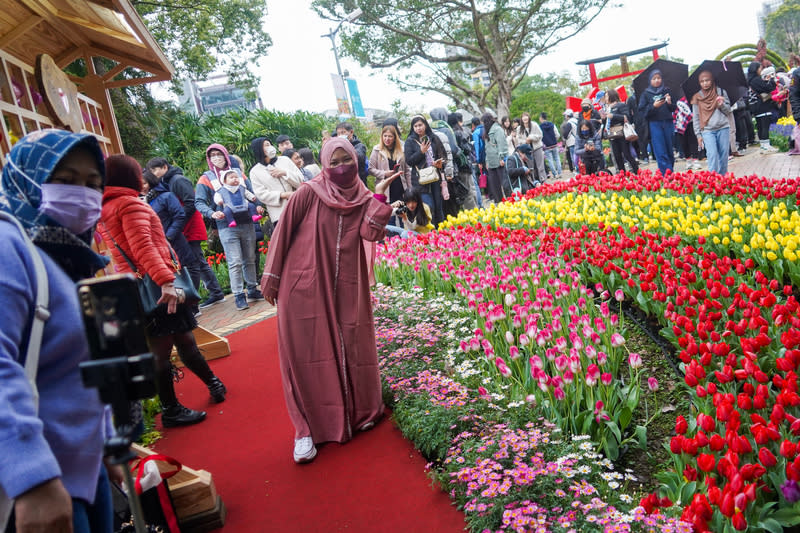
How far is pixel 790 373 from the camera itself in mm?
2301

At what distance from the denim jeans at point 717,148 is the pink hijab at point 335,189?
752 cm

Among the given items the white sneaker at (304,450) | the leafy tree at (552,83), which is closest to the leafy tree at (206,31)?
the white sneaker at (304,450)

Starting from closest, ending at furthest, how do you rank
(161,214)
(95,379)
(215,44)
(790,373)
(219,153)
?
(95,379) < (790,373) < (161,214) < (219,153) < (215,44)

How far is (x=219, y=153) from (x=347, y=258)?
4.61 metres

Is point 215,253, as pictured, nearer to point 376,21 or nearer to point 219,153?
point 219,153

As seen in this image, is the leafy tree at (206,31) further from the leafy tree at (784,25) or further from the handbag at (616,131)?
the leafy tree at (784,25)

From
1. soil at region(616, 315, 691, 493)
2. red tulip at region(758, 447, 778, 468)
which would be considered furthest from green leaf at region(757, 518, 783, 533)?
soil at region(616, 315, 691, 493)

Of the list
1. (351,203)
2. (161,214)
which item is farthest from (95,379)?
(161,214)

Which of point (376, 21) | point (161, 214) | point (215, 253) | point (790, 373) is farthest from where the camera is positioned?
point (376, 21)

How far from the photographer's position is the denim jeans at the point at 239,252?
7.98 metres

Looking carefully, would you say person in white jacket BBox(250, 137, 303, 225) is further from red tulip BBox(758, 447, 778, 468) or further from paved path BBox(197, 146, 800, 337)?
red tulip BBox(758, 447, 778, 468)

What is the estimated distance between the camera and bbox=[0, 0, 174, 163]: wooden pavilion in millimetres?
3564

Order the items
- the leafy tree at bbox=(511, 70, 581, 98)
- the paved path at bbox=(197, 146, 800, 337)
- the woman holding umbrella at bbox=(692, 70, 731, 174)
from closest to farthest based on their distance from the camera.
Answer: the paved path at bbox=(197, 146, 800, 337) < the woman holding umbrella at bbox=(692, 70, 731, 174) < the leafy tree at bbox=(511, 70, 581, 98)

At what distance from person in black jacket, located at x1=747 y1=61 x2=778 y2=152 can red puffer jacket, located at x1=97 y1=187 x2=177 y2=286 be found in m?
14.8
